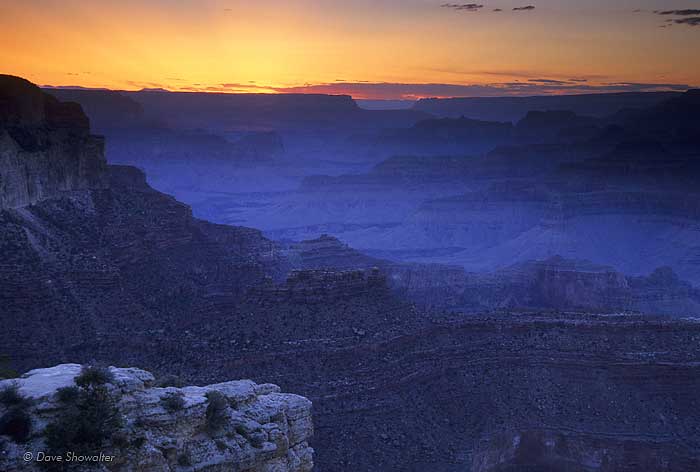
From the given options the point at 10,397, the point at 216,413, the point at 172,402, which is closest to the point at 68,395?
the point at 10,397

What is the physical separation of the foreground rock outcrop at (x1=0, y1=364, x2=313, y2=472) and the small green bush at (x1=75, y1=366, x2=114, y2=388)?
0.38 feet

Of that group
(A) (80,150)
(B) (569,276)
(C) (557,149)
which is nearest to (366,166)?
(C) (557,149)

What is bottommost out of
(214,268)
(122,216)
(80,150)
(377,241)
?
(377,241)

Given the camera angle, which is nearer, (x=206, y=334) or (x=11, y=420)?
(x=11, y=420)

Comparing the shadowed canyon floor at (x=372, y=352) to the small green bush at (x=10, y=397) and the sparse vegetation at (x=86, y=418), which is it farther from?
the small green bush at (x=10, y=397)

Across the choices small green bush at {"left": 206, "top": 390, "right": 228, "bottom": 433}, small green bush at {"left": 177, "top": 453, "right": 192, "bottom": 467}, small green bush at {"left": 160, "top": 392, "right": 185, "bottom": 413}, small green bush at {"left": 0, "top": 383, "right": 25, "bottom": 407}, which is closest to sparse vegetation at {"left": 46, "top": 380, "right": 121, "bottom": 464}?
small green bush at {"left": 0, "top": 383, "right": 25, "bottom": 407}

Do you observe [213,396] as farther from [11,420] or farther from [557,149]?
[557,149]

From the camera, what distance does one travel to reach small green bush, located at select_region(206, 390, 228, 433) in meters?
15.4

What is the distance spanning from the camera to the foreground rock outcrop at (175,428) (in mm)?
13352

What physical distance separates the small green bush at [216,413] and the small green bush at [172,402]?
766mm

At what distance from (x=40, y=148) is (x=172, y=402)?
31.5 meters

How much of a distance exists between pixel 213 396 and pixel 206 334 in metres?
15.7

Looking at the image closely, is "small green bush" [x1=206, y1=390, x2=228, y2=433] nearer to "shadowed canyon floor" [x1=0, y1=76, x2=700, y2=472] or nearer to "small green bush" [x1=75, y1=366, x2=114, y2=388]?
"small green bush" [x1=75, y1=366, x2=114, y2=388]

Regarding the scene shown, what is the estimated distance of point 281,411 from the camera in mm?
16984
